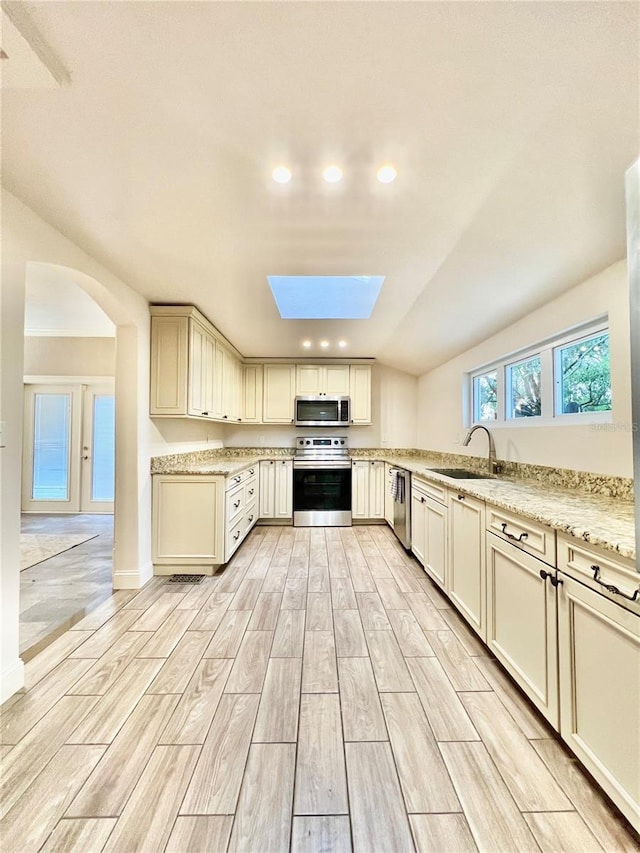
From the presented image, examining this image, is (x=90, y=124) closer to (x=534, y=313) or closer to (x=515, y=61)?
(x=515, y=61)

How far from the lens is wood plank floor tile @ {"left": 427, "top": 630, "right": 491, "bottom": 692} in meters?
1.66

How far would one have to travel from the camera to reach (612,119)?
1.12m

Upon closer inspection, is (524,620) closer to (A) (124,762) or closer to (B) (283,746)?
(B) (283,746)

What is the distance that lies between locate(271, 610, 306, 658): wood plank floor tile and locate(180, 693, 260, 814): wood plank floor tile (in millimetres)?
345

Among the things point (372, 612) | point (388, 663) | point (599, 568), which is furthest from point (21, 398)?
point (599, 568)

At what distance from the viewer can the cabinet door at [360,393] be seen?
4.87 meters

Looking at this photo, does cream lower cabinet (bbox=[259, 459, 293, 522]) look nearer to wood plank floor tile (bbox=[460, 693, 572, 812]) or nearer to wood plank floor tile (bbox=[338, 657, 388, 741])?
wood plank floor tile (bbox=[338, 657, 388, 741])

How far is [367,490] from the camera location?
15.4 feet

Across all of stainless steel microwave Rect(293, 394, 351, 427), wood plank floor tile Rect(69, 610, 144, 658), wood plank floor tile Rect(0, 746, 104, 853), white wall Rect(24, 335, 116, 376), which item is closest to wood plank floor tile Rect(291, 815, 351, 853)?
wood plank floor tile Rect(0, 746, 104, 853)

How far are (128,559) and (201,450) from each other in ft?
5.18

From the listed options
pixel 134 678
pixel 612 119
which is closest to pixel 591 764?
pixel 134 678

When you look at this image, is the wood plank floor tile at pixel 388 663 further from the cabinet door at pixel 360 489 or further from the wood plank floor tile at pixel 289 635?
the cabinet door at pixel 360 489

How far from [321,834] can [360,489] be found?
12.2 ft

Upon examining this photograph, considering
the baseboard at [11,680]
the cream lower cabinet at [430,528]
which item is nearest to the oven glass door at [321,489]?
the cream lower cabinet at [430,528]
